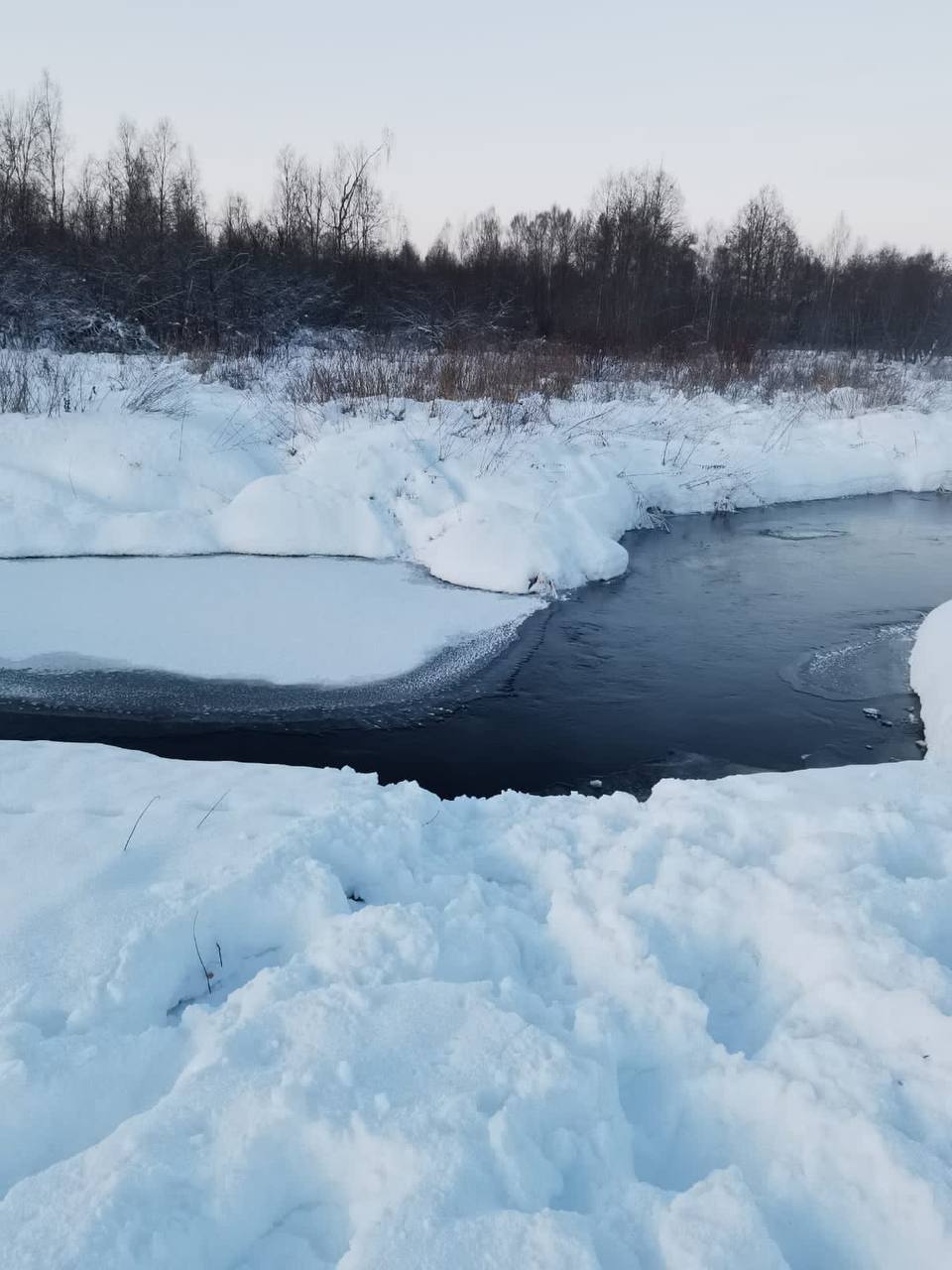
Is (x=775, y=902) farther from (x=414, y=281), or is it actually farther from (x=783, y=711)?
(x=414, y=281)

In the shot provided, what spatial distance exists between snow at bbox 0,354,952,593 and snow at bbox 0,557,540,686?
1.29 ft

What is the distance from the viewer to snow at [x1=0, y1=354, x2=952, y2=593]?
7832 millimetres

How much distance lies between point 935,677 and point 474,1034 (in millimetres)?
4272

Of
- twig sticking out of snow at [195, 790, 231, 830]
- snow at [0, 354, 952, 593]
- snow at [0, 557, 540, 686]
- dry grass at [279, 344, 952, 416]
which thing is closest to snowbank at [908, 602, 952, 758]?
snow at [0, 557, 540, 686]

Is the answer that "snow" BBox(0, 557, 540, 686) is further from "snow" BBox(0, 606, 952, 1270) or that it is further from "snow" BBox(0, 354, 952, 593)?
"snow" BBox(0, 606, 952, 1270)

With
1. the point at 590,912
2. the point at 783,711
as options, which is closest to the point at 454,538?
the point at 783,711

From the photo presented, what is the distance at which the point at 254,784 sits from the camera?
353cm

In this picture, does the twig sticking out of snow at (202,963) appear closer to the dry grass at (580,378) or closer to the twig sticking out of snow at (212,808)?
the twig sticking out of snow at (212,808)

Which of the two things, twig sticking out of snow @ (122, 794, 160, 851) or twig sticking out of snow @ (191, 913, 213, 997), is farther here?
twig sticking out of snow @ (122, 794, 160, 851)

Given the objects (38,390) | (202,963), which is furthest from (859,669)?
(38,390)

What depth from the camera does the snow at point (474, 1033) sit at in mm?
1618

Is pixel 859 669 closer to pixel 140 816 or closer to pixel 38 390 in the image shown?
pixel 140 816

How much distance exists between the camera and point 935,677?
5184mm

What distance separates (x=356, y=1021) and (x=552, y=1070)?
1.61 ft
